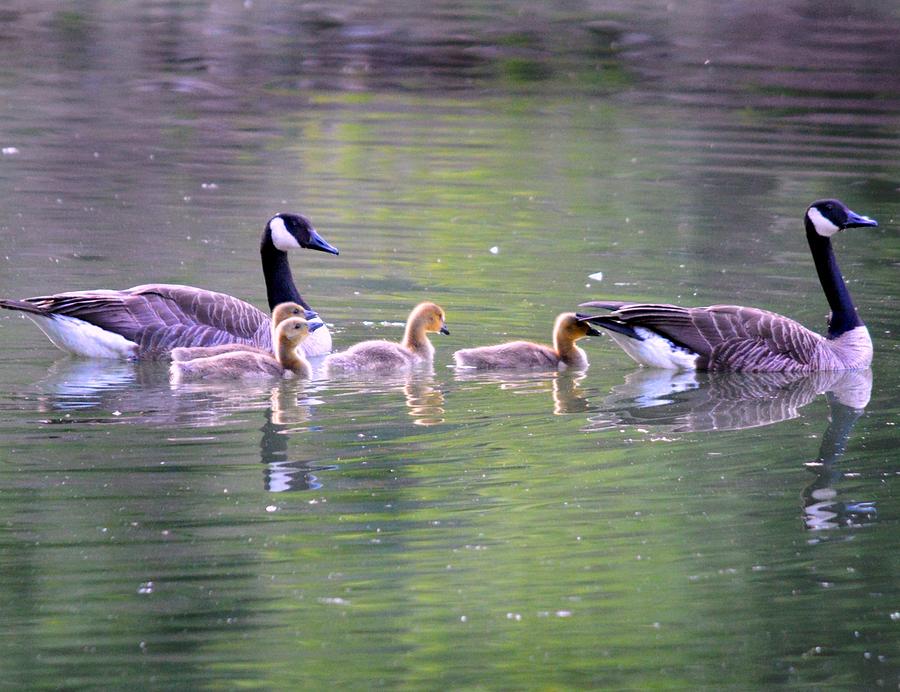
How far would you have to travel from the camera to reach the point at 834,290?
12.6 meters

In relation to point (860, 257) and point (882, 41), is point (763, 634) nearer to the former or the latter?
point (860, 257)

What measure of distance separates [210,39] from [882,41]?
514 inches

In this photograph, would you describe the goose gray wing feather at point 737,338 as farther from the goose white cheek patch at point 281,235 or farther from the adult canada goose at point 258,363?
the goose white cheek patch at point 281,235

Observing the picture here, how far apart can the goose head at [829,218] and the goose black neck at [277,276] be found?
4057 mm

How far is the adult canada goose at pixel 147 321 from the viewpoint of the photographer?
1160 cm

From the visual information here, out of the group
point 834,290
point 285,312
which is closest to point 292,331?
point 285,312

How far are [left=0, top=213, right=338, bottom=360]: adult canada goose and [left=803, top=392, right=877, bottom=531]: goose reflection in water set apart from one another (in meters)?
3.72

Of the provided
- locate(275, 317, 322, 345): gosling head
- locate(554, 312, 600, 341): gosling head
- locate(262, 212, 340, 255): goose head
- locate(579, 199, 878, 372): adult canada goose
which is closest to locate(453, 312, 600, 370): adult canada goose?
locate(554, 312, 600, 341): gosling head

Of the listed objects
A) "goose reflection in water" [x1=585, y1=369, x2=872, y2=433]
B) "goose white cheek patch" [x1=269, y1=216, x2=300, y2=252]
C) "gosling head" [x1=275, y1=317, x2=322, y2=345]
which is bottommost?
"goose reflection in water" [x1=585, y1=369, x2=872, y2=433]

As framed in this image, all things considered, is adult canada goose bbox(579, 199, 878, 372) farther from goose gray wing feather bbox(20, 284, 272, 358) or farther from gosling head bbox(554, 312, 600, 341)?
goose gray wing feather bbox(20, 284, 272, 358)

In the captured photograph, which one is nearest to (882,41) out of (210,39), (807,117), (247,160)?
(807,117)

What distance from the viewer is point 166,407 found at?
10.1 m

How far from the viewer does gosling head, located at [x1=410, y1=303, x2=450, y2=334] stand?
1177 cm

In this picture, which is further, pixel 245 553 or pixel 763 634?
pixel 245 553
